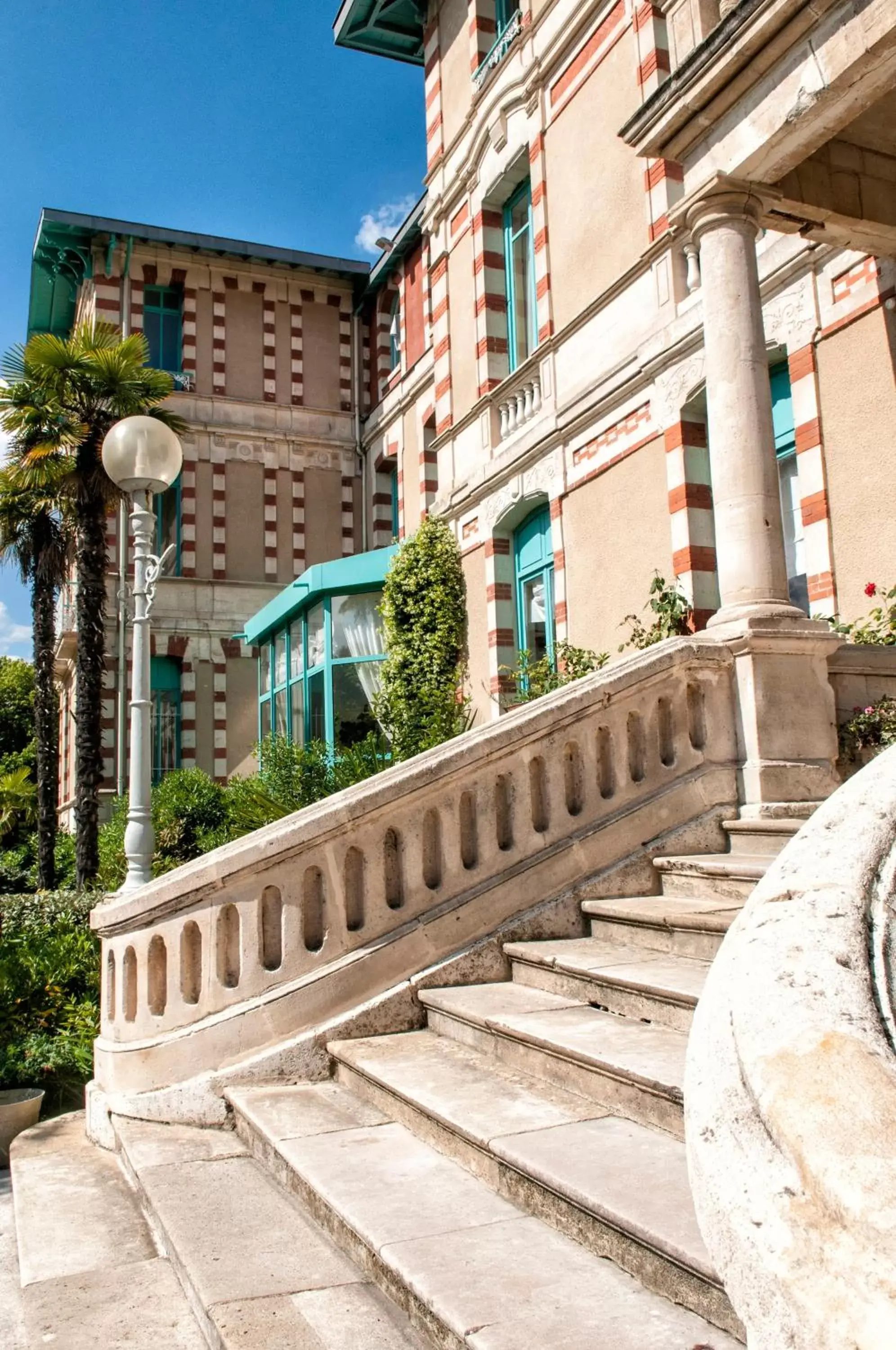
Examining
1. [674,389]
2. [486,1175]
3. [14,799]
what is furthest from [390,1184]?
[14,799]

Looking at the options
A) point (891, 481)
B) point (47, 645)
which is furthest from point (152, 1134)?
point (47, 645)

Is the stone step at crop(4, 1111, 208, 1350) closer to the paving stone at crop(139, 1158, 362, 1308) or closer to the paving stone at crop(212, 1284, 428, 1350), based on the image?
the paving stone at crop(139, 1158, 362, 1308)

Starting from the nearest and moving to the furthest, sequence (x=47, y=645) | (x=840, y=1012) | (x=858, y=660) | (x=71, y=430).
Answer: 1. (x=840, y=1012)
2. (x=858, y=660)
3. (x=71, y=430)
4. (x=47, y=645)

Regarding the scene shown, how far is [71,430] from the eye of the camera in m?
14.8

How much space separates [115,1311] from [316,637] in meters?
14.0

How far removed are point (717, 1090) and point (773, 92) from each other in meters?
5.31

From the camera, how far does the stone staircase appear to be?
91.6 inches

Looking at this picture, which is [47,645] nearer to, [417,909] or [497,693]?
[497,693]

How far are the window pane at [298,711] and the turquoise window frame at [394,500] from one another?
7.67m

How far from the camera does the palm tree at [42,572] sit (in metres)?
16.4

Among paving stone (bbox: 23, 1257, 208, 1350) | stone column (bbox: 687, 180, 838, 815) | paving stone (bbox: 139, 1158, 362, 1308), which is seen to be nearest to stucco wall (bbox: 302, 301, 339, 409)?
stone column (bbox: 687, 180, 838, 815)

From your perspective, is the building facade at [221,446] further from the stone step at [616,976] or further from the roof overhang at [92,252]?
the stone step at [616,976]

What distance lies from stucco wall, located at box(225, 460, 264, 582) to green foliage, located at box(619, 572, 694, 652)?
15005mm

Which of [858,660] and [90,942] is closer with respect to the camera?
[858,660]
